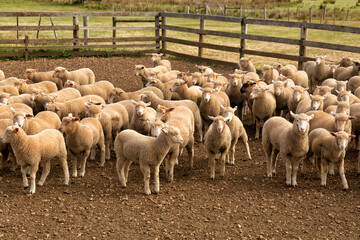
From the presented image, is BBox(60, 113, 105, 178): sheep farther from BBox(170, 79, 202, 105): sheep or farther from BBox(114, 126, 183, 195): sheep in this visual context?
BBox(170, 79, 202, 105): sheep

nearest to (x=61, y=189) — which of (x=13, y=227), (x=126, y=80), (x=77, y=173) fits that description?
(x=77, y=173)

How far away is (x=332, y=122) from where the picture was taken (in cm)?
882

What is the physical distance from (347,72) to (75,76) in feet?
26.2

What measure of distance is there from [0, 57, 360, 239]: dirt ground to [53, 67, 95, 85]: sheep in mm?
4826

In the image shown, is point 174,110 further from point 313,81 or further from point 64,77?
point 313,81

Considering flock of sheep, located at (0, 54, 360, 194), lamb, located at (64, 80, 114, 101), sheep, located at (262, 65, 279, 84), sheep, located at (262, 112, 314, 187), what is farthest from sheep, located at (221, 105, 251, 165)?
sheep, located at (262, 65, 279, 84)

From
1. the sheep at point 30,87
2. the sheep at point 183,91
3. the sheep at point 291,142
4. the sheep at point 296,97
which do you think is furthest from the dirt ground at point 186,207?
the sheep at point 30,87

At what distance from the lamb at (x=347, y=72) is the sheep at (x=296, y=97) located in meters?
2.99

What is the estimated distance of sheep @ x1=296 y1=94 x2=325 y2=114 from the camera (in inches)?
382

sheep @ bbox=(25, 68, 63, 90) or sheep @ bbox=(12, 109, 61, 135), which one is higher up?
sheep @ bbox=(25, 68, 63, 90)

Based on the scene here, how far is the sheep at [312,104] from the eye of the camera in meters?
9.71

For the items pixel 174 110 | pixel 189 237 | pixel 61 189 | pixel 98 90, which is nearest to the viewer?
pixel 189 237

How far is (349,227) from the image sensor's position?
6668 millimetres

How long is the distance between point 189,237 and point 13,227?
251 cm
